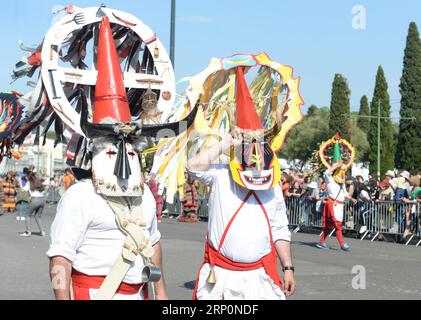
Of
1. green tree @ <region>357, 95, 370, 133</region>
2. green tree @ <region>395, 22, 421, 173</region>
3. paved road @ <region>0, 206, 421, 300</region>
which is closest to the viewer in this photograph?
paved road @ <region>0, 206, 421, 300</region>

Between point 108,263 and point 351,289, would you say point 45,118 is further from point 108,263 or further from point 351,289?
point 351,289

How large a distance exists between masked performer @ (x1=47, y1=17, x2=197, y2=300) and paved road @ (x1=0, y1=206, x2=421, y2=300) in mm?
5408

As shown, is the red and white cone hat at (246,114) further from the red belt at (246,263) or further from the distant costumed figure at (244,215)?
the red belt at (246,263)

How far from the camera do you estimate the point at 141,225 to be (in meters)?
4.70

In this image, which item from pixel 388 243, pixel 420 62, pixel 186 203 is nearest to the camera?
pixel 388 243

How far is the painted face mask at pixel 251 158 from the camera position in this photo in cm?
581

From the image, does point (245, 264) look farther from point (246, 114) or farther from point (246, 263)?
point (246, 114)

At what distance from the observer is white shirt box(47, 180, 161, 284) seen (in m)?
4.53

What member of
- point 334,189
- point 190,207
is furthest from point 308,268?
point 190,207

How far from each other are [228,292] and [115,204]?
1.36m

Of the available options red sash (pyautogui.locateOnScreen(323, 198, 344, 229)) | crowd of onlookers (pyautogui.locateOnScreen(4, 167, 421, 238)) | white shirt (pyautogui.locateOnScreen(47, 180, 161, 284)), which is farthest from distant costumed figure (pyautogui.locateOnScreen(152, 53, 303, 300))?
red sash (pyautogui.locateOnScreen(323, 198, 344, 229))

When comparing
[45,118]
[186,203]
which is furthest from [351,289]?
[186,203]

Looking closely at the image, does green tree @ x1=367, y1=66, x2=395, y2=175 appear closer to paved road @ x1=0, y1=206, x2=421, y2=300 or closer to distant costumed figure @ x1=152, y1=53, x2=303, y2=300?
paved road @ x1=0, y1=206, x2=421, y2=300

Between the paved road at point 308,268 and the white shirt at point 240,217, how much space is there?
14.0 ft
